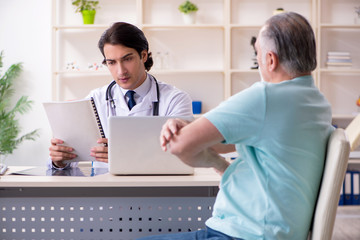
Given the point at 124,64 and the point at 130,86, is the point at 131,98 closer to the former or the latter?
the point at 130,86

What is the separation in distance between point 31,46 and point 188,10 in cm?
165

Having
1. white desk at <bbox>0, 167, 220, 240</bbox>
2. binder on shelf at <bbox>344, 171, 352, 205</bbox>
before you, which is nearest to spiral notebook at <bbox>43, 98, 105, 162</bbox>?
white desk at <bbox>0, 167, 220, 240</bbox>

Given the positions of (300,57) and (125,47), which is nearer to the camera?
(300,57)

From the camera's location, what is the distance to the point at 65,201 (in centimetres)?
178

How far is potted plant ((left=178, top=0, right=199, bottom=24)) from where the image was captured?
14.4ft

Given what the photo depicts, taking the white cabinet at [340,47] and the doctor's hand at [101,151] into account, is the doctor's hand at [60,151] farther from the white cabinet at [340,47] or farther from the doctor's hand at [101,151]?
the white cabinet at [340,47]

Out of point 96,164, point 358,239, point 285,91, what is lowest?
point 358,239

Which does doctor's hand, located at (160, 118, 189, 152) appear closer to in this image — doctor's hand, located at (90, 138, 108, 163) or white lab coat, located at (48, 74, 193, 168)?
doctor's hand, located at (90, 138, 108, 163)

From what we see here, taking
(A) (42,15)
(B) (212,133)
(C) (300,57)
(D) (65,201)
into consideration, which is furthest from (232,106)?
(A) (42,15)

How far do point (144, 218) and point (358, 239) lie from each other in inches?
91.3

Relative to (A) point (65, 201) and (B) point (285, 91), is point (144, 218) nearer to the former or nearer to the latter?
(A) point (65, 201)

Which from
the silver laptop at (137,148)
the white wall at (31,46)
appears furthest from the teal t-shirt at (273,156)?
the white wall at (31,46)

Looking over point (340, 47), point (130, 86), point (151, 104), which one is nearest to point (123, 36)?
Result: point (130, 86)

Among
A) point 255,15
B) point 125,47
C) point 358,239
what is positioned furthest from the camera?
point 255,15
